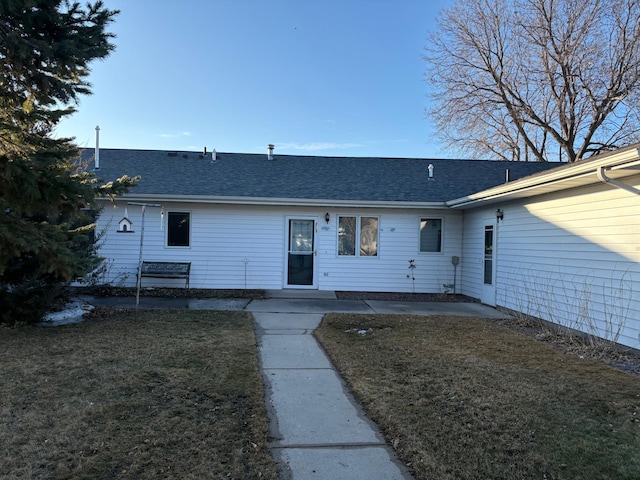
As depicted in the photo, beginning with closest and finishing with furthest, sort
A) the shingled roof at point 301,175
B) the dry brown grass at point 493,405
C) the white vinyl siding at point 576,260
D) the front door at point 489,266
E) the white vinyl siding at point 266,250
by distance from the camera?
1. the dry brown grass at point 493,405
2. the white vinyl siding at point 576,260
3. the front door at point 489,266
4. the white vinyl siding at point 266,250
5. the shingled roof at point 301,175

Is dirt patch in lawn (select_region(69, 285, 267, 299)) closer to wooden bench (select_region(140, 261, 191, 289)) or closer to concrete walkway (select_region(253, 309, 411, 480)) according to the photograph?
wooden bench (select_region(140, 261, 191, 289))

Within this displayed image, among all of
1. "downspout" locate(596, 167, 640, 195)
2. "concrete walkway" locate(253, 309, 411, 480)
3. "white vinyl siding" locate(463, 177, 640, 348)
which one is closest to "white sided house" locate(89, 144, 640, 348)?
"white vinyl siding" locate(463, 177, 640, 348)

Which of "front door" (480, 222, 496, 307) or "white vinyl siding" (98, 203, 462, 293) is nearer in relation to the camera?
"front door" (480, 222, 496, 307)

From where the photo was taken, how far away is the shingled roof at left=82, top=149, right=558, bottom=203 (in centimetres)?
1167

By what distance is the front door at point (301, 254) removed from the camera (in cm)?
1188

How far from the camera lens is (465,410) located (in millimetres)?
3746

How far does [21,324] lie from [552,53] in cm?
2073

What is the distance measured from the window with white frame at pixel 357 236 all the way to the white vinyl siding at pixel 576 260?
336cm

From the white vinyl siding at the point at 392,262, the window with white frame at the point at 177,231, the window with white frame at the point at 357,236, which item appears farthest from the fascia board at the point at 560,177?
the window with white frame at the point at 177,231

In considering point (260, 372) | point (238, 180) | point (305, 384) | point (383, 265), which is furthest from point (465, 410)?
point (238, 180)

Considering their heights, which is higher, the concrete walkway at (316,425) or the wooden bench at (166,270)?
the wooden bench at (166,270)

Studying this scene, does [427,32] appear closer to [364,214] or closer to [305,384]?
[364,214]

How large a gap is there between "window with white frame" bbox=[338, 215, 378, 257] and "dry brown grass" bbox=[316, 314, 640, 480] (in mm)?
5400

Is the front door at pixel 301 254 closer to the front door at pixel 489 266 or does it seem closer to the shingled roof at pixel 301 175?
the shingled roof at pixel 301 175
